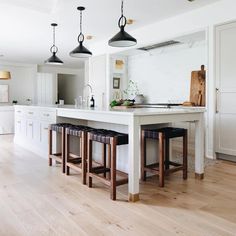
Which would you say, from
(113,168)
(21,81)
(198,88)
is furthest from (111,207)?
(21,81)

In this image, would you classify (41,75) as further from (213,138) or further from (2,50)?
(213,138)

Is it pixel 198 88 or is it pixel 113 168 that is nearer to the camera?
pixel 113 168

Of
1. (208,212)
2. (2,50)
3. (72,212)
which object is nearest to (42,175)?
(72,212)

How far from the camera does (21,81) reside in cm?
939

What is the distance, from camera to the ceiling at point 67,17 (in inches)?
163

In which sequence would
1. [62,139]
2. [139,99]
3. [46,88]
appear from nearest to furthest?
[62,139] → [139,99] → [46,88]

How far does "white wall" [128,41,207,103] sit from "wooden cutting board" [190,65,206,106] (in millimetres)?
387

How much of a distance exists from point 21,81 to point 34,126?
17.3ft

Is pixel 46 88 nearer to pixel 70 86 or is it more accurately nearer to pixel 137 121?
pixel 70 86

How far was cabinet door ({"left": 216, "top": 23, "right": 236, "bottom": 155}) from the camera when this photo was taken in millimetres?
3855

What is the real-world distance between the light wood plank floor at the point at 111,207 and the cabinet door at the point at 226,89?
840mm

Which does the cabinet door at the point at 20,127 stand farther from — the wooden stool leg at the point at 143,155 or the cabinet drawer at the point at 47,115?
the wooden stool leg at the point at 143,155

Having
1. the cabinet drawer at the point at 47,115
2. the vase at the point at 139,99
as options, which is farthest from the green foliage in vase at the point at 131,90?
the cabinet drawer at the point at 47,115

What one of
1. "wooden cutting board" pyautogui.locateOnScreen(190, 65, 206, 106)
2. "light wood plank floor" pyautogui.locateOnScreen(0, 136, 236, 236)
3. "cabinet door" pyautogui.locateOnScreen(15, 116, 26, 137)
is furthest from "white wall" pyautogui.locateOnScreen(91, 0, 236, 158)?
"cabinet door" pyautogui.locateOnScreen(15, 116, 26, 137)
